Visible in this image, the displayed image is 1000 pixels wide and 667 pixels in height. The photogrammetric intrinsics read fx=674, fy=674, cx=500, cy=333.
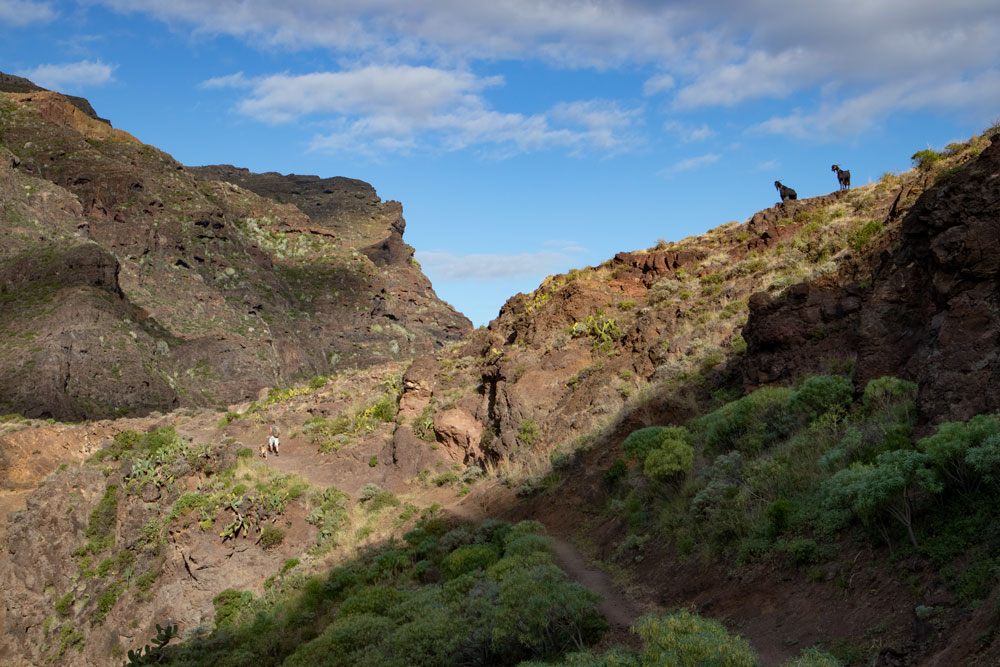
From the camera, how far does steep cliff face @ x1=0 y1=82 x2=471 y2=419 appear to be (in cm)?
5900

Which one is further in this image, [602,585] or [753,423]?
[753,423]

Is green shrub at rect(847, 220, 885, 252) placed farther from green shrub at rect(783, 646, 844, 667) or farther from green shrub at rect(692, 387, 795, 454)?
green shrub at rect(783, 646, 844, 667)

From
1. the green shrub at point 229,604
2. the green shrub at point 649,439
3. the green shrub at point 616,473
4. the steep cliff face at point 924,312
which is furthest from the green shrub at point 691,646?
the green shrub at point 229,604

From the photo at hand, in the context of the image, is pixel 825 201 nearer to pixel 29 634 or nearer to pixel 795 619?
pixel 795 619

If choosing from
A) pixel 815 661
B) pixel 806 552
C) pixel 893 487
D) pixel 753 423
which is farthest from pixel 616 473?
pixel 815 661

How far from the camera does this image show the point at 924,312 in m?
10.2

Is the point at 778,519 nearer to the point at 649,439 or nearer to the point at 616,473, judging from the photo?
the point at 649,439

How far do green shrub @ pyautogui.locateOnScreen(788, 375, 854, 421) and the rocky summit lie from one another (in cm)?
5

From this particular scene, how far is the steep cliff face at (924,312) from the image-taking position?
7691mm

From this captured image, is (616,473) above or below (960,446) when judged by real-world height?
below

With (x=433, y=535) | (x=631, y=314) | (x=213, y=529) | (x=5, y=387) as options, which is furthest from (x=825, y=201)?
(x=5, y=387)

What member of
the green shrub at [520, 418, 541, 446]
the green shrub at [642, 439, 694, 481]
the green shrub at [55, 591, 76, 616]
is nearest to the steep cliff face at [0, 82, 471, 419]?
the green shrub at [55, 591, 76, 616]

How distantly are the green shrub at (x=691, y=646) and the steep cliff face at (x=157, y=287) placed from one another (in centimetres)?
5890

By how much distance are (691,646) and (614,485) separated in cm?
825
